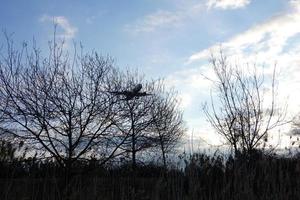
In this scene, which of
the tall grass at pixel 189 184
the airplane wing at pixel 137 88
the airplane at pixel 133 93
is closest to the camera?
the tall grass at pixel 189 184

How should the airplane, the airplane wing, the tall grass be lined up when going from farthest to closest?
the airplane wing < the airplane < the tall grass

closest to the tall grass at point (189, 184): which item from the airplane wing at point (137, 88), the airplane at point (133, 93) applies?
the airplane at point (133, 93)

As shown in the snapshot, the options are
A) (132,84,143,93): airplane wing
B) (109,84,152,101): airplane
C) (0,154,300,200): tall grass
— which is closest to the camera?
(0,154,300,200): tall grass

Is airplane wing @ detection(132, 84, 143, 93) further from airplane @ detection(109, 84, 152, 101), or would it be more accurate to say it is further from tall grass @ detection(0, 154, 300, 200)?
tall grass @ detection(0, 154, 300, 200)

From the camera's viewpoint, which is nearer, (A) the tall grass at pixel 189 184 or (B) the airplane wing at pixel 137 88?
(A) the tall grass at pixel 189 184

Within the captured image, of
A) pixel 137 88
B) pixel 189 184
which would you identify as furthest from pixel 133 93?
pixel 189 184

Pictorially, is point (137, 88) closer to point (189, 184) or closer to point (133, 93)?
point (133, 93)

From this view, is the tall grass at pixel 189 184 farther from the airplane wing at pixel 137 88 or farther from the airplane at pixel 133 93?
the airplane wing at pixel 137 88

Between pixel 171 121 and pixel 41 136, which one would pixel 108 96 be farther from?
pixel 171 121

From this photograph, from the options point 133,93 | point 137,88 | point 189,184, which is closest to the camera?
point 189,184

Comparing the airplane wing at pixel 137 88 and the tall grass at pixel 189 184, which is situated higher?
the airplane wing at pixel 137 88

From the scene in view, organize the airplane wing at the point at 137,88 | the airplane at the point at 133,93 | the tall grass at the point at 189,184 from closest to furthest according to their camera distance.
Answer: the tall grass at the point at 189,184, the airplane at the point at 133,93, the airplane wing at the point at 137,88

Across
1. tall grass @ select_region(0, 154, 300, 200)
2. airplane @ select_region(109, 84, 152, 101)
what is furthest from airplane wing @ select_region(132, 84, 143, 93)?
tall grass @ select_region(0, 154, 300, 200)

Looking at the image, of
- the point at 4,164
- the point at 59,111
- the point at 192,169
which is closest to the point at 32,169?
the point at 4,164
